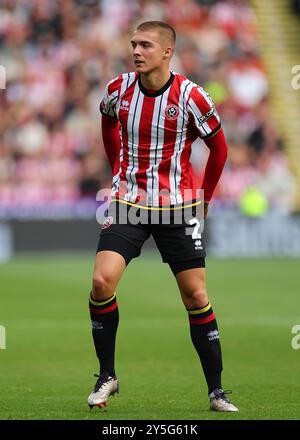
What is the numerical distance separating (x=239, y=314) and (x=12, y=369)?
13.5 ft

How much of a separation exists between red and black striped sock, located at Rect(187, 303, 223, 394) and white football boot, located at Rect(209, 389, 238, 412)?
0.09 metres

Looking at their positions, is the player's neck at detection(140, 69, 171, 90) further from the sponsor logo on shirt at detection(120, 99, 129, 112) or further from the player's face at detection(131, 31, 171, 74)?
the sponsor logo on shirt at detection(120, 99, 129, 112)

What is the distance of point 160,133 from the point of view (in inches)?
238

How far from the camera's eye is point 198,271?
19.7 ft

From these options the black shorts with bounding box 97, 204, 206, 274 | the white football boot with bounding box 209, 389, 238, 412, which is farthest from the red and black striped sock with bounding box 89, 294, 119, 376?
the white football boot with bounding box 209, 389, 238, 412

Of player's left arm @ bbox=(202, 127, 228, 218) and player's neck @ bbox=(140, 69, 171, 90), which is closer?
player's neck @ bbox=(140, 69, 171, 90)

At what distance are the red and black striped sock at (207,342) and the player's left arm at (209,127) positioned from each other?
59 centimetres

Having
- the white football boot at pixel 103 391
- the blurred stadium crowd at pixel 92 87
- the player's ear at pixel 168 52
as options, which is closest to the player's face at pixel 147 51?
the player's ear at pixel 168 52

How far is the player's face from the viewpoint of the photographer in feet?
19.6

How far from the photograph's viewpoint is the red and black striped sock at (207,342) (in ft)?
20.0

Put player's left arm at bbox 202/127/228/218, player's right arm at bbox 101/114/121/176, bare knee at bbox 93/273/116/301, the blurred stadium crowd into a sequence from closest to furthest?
1. bare knee at bbox 93/273/116/301
2. player's left arm at bbox 202/127/228/218
3. player's right arm at bbox 101/114/121/176
4. the blurred stadium crowd

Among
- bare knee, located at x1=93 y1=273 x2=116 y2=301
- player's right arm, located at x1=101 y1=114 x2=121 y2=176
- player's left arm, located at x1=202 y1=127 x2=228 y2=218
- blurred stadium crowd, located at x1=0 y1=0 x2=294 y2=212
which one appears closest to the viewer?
bare knee, located at x1=93 y1=273 x2=116 y2=301

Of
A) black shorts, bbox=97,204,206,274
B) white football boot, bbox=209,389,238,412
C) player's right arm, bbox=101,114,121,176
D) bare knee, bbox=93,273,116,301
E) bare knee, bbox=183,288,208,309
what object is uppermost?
player's right arm, bbox=101,114,121,176

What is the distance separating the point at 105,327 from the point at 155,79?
55.5 inches
